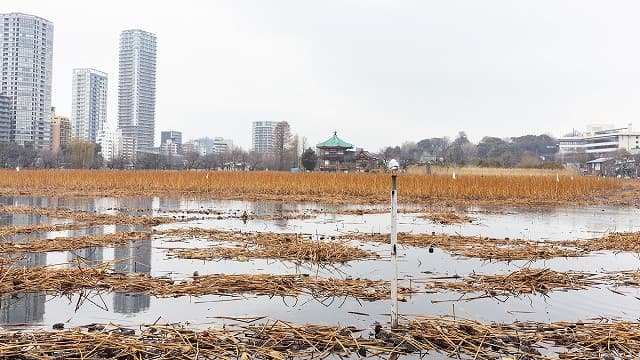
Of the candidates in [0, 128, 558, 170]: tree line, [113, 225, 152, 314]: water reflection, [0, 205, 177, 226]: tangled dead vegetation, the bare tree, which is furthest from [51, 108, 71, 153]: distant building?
[113, 225, 152, 314]: water reflection

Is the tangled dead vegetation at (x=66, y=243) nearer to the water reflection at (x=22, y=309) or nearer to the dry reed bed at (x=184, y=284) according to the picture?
the dry reed bed at (x=184, y=284)

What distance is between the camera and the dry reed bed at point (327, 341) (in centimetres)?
366

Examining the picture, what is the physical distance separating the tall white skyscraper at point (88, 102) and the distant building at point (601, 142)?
166519mm

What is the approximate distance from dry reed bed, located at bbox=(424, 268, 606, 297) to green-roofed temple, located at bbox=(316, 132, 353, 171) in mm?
60543

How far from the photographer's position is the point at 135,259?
746 centimetres

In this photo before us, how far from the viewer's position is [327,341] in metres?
3.96

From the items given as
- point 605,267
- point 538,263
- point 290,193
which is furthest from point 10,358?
point 290,193

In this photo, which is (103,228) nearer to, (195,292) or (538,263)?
(195,292)

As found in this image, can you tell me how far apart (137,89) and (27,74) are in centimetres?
4245

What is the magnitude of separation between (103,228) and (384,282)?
25.3 ft

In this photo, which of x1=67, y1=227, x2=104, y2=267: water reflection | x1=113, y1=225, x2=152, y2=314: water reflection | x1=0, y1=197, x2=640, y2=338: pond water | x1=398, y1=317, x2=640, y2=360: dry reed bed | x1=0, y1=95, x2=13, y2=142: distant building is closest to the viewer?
x1=398, y1=317, x2=640, y2=360: dry reed bed

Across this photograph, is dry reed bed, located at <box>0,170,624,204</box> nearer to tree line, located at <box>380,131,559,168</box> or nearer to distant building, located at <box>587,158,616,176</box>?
tree line, located at <box>380,131,559,168</box>

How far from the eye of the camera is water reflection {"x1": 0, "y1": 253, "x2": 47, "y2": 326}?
4477mm

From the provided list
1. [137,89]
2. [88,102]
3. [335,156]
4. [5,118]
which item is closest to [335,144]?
[335,156]
